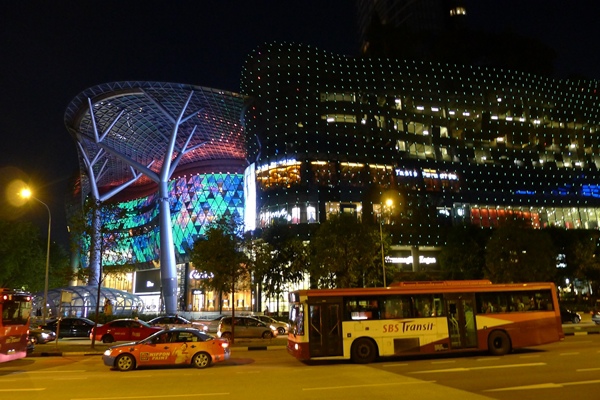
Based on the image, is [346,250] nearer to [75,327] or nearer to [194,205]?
[75,327]

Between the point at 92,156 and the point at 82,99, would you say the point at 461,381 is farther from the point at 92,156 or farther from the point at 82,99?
the point at 92,156

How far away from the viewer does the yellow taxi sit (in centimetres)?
1698

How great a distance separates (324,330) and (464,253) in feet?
149

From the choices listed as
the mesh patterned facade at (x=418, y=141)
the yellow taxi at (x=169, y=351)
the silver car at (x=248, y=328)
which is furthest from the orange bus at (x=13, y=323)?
the mesh patterned facade at (x=418, y=141)

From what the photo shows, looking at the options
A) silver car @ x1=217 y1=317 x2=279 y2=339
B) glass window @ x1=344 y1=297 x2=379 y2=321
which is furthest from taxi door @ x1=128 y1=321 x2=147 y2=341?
glass window @ x1=344 y1=297 x2=379 y2=321

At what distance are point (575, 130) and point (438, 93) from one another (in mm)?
29020

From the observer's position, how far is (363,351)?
17.7 metres

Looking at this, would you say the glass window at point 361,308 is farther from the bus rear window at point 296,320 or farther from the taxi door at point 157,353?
the taxi door at point 157,353

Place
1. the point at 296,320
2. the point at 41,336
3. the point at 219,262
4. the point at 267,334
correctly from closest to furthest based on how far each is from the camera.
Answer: the point at 296,320
the point at 41,336
the point at 219,262
the point at 267,334

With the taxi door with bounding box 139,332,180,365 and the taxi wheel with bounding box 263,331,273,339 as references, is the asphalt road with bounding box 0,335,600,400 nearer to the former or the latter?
the taxi door with bounding box 139,332,180,365

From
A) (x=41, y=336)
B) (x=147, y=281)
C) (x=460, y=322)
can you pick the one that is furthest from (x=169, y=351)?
(x=147, y=281)

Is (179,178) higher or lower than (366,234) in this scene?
higher

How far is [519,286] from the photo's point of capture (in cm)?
1984

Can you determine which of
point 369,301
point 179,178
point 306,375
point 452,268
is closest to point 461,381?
point 306,375
